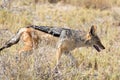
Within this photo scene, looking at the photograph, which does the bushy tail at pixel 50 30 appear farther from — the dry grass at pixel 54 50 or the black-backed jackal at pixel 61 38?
the dry grass at pixel 54 50

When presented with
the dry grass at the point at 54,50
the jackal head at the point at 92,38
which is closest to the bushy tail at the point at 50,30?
the dry grass at the point at 54,50

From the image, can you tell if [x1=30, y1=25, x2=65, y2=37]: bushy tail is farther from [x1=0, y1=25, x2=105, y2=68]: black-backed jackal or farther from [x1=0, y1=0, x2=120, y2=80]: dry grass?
[x1=0, y1=0, x2=120, y2=80]: dry grass

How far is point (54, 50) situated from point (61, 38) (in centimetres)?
29

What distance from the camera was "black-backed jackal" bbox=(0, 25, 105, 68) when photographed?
9148mm

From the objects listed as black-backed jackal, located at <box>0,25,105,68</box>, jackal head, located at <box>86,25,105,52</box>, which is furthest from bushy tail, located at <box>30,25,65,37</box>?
jackal head, located at <box>86,25,105,52</box>

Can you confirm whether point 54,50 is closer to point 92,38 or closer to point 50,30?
point 50,30

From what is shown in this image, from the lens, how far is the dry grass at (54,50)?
7448mm

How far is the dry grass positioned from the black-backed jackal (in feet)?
0.57

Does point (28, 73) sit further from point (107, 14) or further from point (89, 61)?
point (107, 14)

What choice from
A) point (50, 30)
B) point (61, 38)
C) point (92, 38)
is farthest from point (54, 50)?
point (92, 38)

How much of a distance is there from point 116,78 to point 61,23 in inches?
223

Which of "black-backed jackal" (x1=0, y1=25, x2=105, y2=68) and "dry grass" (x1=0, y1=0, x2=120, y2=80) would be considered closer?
"dry grass" (x1=0, y1=0, x2=120, y2=80)

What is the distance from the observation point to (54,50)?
9484mm

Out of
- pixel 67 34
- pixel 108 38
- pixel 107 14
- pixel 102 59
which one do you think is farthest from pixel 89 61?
pixel 107 14
